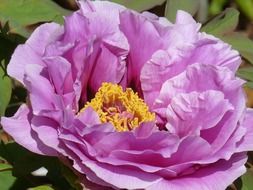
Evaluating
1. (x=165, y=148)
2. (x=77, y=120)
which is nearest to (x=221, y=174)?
(x=165, y=148)

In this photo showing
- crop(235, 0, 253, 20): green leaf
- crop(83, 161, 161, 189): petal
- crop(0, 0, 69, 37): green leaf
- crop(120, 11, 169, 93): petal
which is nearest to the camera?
crop(83, 161, 161, 189): petal

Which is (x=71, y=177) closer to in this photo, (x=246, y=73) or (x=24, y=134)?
(x=24, y=134)

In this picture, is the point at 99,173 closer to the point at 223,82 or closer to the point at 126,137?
the point at 126,137

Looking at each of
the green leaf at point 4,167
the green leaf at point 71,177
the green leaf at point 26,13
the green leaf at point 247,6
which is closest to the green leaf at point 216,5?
the green leaf at point 247,6

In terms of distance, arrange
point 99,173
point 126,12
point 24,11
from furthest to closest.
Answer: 1. point 24,11
2. point 126,12
3. point 99,173

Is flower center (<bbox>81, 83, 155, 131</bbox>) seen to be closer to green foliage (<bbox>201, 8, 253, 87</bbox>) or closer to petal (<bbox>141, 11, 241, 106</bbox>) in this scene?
petal (<bbox>141, 11, 241, 106</bbox>)

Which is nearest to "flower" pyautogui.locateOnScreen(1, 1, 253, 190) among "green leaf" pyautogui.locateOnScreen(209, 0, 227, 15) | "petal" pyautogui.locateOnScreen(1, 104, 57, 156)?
"petal" pyautogui.locateOnScreen(1, 104, 57, 156)

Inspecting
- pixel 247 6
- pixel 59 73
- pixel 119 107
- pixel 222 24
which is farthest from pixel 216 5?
pixel 59 73
